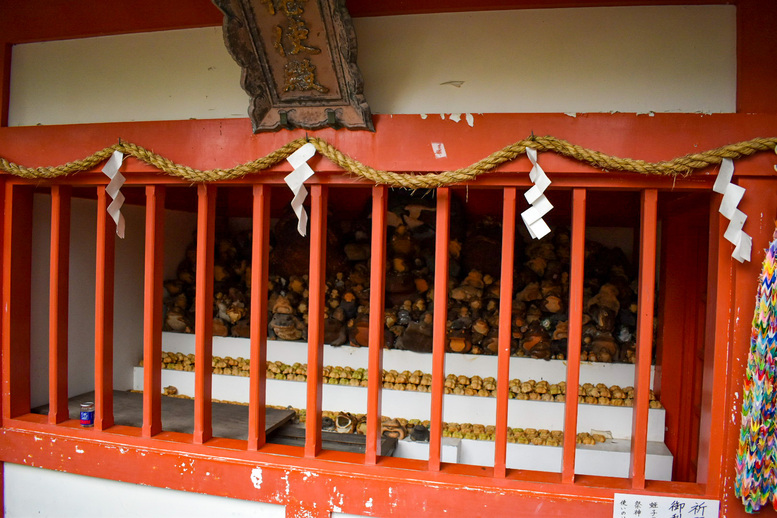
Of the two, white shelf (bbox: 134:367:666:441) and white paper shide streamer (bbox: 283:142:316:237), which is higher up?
white paper shide streamer (bbox: 283:142:316:237)

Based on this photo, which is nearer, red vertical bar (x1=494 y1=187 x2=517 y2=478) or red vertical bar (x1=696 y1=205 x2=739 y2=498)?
red vertical bar (x1=696 y1=205 x2=739 y2=498)

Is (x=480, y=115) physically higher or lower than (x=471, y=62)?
lower

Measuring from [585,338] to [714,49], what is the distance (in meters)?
2.40

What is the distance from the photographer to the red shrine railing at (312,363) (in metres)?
1.84

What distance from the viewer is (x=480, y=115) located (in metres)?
1.90

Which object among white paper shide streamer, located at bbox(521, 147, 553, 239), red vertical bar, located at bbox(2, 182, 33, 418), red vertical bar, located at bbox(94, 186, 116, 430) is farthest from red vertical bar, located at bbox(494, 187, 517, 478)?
red vertical bar, located at bbox(2, 182, 33, 418)

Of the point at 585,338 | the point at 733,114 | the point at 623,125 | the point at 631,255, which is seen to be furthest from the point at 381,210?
the point at 631,255

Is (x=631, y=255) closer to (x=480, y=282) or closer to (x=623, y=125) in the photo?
(x=480, y=282)

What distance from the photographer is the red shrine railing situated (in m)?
1.84

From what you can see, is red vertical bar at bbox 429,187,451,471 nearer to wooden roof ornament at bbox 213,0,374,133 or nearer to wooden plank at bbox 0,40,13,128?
wooden roof ornament at bbox 213,0,374,133

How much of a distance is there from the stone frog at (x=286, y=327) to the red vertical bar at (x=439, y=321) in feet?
7.56

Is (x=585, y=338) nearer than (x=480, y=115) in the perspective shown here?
No

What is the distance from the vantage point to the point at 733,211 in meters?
1.70

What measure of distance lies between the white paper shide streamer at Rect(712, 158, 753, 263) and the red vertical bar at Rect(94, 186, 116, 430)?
279 cm
